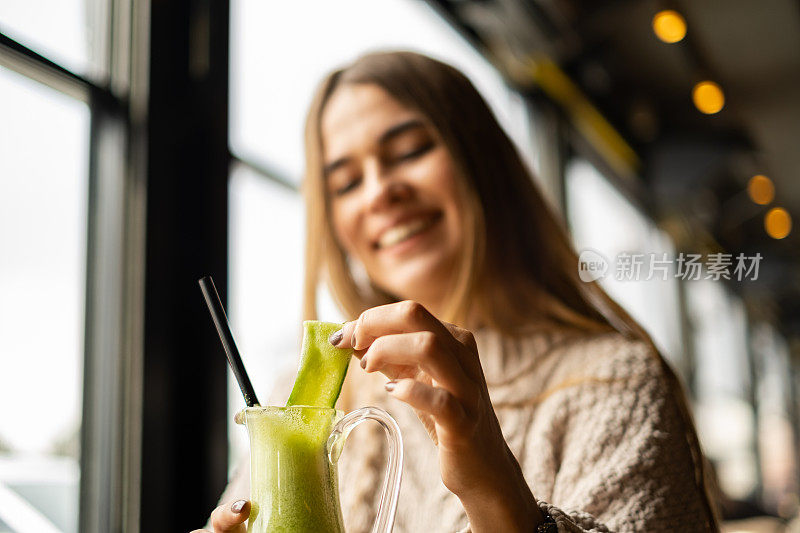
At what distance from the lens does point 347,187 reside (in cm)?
146

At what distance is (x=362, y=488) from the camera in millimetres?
1268

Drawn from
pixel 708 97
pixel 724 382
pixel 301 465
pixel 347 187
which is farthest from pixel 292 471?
pixel 724 382

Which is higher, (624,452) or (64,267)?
(64,267)

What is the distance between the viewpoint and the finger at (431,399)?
70cm

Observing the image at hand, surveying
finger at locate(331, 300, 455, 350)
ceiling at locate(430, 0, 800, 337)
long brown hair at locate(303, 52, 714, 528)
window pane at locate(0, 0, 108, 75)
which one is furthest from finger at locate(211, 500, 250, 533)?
ceiling at locate(430, 0, 800, 337)

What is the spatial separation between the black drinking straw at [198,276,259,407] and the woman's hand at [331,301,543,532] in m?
0.12

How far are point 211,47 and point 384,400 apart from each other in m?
1.25

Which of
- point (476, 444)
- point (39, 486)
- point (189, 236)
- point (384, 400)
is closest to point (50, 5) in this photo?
point (189, 236)

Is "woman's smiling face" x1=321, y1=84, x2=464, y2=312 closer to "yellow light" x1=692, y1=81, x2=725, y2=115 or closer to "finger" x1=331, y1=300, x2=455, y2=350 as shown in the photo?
"finger" x1=331, y1=300, x2=455, y2=350

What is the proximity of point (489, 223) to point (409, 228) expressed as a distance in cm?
14

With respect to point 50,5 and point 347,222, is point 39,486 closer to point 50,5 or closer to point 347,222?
point 347,222

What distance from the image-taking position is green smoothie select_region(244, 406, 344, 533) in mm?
812

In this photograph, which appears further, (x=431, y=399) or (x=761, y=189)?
(x=761, y=189)

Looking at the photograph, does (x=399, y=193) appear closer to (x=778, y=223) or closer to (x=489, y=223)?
(x=489, y=223)
